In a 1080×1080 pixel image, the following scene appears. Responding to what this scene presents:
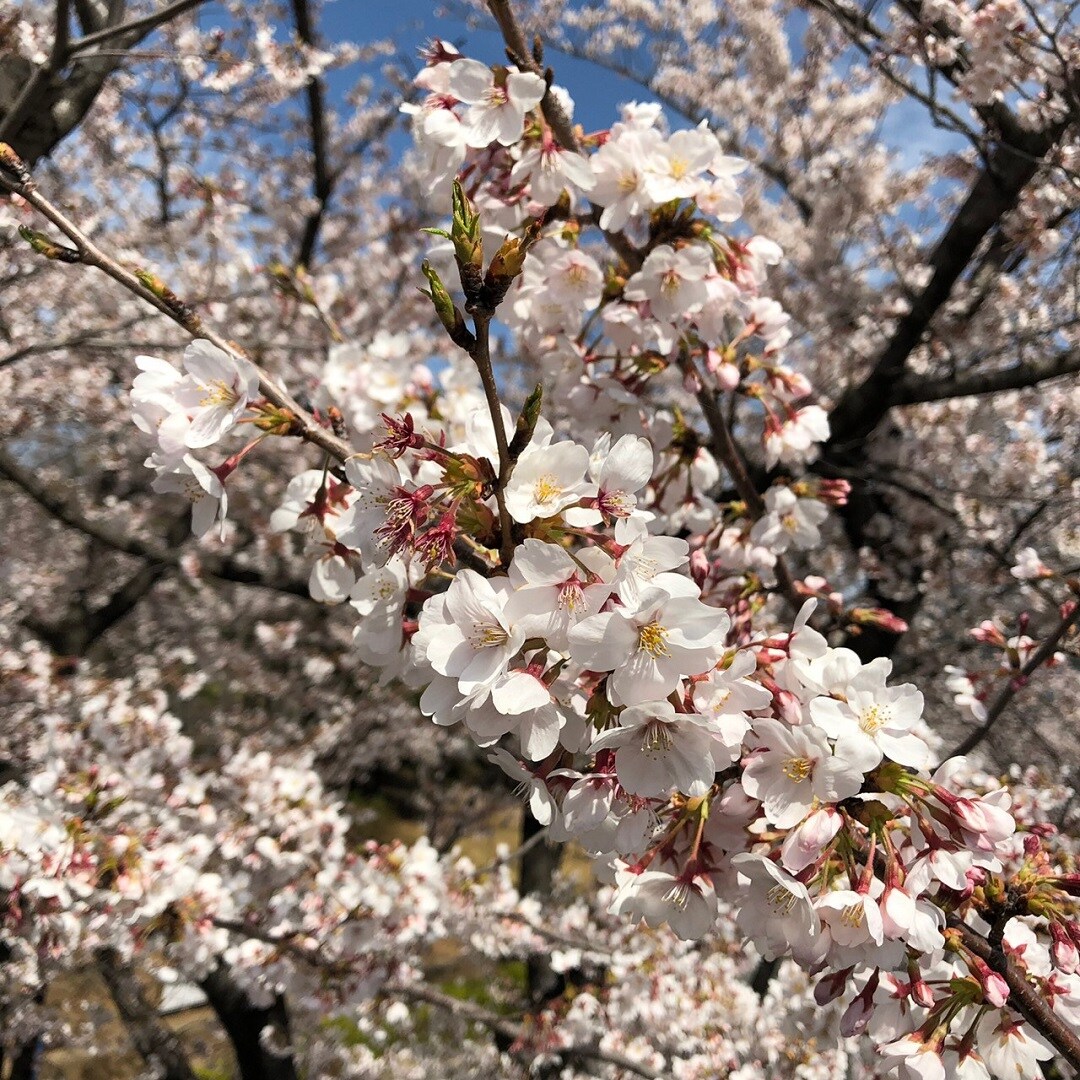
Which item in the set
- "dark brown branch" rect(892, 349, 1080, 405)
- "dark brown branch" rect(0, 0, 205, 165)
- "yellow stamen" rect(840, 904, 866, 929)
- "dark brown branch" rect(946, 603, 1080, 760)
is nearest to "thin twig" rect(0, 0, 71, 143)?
"dark brown branch" rect(0, 0, 205, 165)

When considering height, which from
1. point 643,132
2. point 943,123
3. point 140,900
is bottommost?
point 140,900

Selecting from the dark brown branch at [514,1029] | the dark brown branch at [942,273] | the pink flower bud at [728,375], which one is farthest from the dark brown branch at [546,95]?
the dark brown branch at [514,1029]

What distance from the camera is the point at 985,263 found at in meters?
5.22

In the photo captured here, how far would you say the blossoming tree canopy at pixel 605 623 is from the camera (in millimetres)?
1054

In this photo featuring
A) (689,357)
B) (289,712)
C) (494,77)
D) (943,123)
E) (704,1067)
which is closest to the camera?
(494,77)

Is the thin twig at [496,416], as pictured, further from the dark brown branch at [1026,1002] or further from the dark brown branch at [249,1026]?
the dark brown branch at [249,1026]

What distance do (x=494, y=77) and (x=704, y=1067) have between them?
4416 millimetres

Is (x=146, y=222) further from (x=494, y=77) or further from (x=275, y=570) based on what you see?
(x=494, y=77)

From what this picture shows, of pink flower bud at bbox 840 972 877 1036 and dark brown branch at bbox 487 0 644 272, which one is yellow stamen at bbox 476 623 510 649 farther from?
dark brown branch at bbox 487 0 644 272

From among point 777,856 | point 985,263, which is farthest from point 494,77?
point 985,263

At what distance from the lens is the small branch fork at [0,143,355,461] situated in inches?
46.9

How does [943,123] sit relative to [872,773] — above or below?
above

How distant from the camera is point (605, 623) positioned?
927mm

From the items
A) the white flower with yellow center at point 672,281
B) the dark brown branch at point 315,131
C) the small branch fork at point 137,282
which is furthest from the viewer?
the dark brown branch at point 315,131
